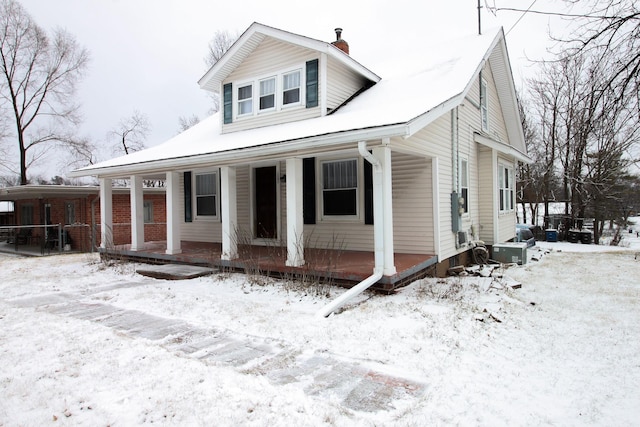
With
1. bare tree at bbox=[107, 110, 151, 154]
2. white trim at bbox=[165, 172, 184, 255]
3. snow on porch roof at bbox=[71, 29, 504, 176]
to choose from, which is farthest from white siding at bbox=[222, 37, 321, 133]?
bare tree at bbox=[107, 110, 151, 154]

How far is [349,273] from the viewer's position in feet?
22.4

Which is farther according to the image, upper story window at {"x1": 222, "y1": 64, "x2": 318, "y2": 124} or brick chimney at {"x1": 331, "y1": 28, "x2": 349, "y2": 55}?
brick chimney at {"x1": 331, "y1": 28, "x2": 349, "y2": 55}

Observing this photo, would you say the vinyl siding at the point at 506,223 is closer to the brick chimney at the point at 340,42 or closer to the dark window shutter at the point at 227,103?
the brick chimney at the point at 340,42

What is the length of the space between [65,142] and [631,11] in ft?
104

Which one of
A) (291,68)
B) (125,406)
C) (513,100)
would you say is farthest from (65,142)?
(125,406)

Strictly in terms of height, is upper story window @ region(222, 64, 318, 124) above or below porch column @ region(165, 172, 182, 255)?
above

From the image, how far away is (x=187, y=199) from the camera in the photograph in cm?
1242

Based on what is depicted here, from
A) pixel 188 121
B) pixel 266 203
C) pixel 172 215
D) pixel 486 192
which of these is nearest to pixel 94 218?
pixel 172 215

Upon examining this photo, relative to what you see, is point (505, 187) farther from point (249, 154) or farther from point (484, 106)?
point (249, 154)

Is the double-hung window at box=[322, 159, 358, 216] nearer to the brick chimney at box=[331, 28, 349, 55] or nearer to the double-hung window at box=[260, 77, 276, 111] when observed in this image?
the double-hung window at box=[260, 77, 276, 111]

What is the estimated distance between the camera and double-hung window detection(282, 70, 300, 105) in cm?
981

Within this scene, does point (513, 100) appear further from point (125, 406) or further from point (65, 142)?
point (65, 142)

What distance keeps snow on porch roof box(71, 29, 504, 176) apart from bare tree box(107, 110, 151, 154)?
24511mm

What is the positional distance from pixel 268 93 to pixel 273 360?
779 centimetres
